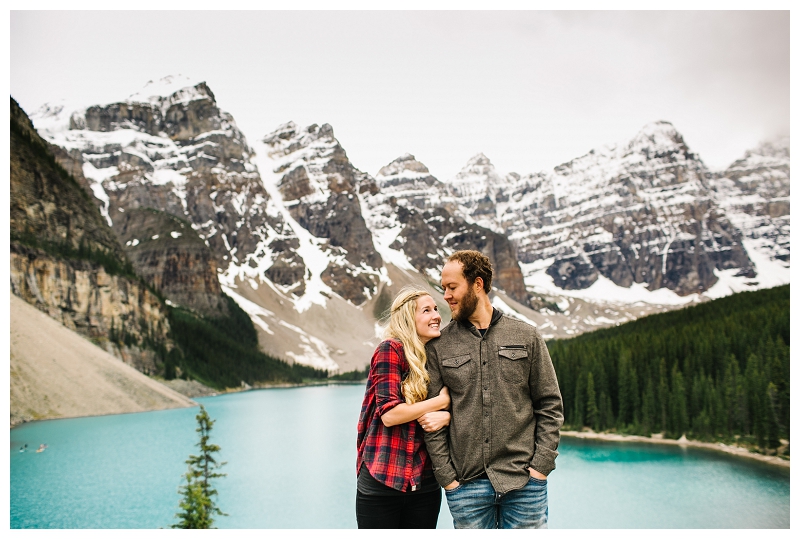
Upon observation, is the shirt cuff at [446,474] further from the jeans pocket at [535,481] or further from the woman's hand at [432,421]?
the jeans pocket at [535,481]

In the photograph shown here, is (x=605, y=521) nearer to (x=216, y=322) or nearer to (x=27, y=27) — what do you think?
(x=27, y=27)

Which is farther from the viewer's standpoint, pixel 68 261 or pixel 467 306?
pixel 68 261

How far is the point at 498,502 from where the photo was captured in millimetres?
4379

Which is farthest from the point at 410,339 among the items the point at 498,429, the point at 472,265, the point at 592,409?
the point at 592,409

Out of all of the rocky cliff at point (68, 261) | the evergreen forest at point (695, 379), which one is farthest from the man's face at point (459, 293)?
the rocky cliff at point (68, 261)

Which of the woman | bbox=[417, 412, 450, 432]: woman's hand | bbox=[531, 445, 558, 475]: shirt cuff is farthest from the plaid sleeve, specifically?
bbox=[531, 445, 558, 475]: shirt cuff

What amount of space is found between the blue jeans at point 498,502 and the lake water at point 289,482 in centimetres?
1897

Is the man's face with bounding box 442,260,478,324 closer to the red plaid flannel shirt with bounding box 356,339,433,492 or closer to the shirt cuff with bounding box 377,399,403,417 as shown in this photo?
the red plaid flannel shirt with bounding box 356,339,433,492

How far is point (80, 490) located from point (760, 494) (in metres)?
28.1

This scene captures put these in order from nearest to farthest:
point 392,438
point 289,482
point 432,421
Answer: point 432,421
point 392,438
point 289,482

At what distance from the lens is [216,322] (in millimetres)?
139250

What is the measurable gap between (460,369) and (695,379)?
153 feet

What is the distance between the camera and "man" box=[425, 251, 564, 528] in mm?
4324

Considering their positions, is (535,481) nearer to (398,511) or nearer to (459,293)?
(398,511)
